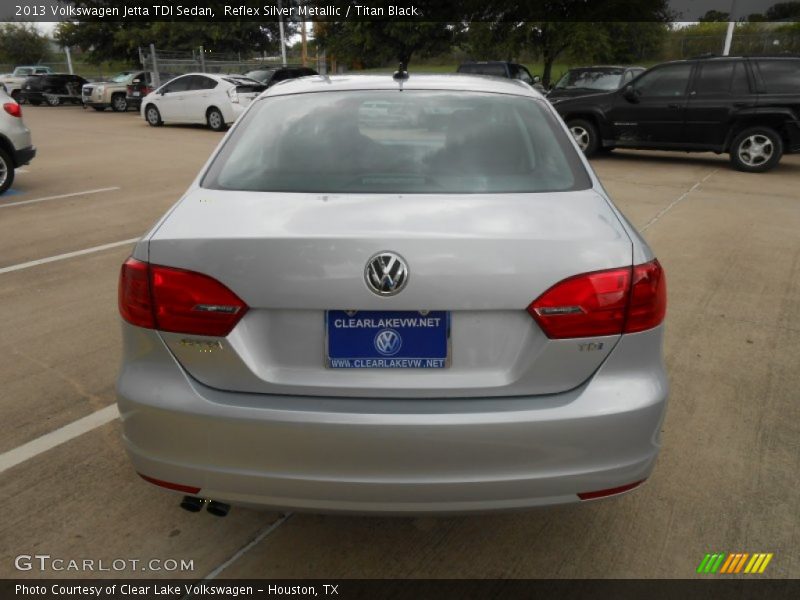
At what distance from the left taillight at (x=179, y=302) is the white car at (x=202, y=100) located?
1682cm

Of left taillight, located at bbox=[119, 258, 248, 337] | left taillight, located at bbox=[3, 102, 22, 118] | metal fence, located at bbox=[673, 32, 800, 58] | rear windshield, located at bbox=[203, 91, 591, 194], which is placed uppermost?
metal fence, located at bbox=[673, 32, 800, 58]

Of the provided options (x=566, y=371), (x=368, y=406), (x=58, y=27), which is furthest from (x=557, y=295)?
(x=58, y=27)

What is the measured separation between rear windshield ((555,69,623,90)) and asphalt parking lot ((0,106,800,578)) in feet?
31.2

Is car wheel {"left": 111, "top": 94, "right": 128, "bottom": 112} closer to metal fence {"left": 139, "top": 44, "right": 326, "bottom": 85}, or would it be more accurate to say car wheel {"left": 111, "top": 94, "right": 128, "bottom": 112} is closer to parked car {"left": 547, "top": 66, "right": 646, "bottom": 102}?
metal fence {"left": 139, "top": 44, "right": 326, "bottom": 85}

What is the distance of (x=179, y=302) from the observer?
1960 millimetres

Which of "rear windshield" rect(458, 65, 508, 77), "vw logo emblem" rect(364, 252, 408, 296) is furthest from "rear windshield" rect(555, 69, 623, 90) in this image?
"vw logo emblem" rect(364, 252, 408, 296)

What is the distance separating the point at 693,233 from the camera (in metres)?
7.12

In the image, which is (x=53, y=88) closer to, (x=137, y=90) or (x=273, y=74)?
(x=137, y=90)

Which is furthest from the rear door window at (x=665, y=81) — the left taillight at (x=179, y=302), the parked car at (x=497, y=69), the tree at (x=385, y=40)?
the tree at (x=385, y=40)

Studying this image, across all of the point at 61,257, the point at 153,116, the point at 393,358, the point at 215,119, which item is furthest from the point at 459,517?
the point at 153,116

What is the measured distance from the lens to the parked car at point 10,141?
360 inches

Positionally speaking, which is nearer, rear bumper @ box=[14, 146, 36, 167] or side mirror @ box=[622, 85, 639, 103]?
rear bumper @ box=[14, 146, 36, 167]

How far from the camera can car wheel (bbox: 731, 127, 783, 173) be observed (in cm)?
1109

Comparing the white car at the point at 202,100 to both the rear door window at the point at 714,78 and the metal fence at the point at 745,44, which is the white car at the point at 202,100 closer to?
the rear door window at the point at 714,78
